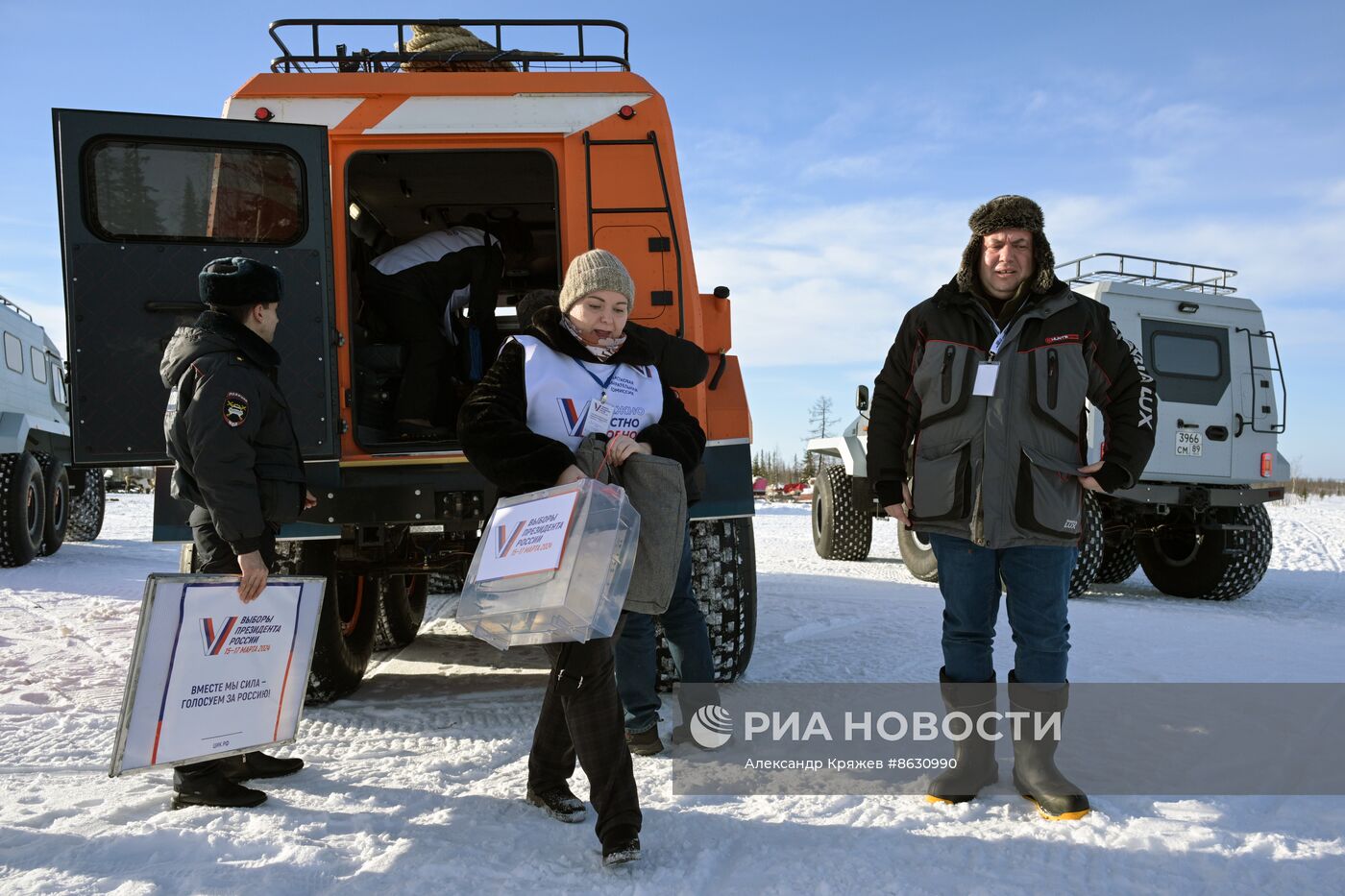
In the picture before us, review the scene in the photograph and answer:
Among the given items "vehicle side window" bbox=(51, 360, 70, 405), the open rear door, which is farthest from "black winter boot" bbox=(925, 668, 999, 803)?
"vehicle side window" bbox=(51, 360, 70, 405)

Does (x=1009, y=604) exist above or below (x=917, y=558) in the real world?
above

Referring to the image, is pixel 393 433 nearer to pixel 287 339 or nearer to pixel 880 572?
pixel 287 339

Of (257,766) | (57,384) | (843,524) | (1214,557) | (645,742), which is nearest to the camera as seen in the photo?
(257,766)

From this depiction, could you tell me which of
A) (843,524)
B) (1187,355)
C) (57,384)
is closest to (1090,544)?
(1187,355)

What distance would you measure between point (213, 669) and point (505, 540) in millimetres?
1125

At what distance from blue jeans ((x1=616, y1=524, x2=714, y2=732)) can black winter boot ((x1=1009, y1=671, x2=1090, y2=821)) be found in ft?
3.55

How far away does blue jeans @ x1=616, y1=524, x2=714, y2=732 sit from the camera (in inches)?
130

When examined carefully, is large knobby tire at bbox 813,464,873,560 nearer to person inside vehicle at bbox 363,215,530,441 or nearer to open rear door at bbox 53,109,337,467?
person inside vehicle at bbox 363,215,530,441

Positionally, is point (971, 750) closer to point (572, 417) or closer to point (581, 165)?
point (572, 417)

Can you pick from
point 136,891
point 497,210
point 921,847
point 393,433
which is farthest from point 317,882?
point 497,210

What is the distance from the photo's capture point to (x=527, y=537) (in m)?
2.33

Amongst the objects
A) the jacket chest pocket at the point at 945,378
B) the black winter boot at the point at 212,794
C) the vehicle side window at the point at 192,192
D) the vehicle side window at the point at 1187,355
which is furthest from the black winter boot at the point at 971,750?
the vehicle side window at the point at 1187,355

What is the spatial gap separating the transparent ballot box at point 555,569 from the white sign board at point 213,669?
3.04ft

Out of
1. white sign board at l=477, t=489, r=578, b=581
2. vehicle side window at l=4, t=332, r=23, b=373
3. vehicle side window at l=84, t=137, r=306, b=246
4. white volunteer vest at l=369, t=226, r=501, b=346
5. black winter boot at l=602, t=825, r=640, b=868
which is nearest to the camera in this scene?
white sign board at l=477, t=489, r=578, b=581
